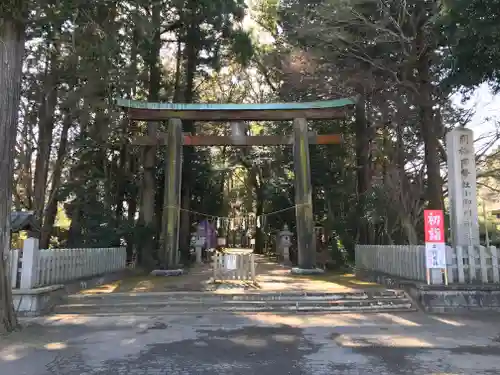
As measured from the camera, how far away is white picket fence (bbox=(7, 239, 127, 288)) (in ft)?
27.8

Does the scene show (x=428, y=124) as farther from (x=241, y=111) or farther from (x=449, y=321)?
(x=449, y=321)

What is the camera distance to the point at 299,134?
15.4 metres

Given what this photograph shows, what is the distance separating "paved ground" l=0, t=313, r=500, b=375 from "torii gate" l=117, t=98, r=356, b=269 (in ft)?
21.1

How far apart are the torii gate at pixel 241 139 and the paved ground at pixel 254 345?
6431 mm

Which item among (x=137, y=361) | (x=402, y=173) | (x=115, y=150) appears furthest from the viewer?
(x=115, y=150)

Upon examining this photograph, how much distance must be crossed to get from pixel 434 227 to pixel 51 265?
25.4 ft

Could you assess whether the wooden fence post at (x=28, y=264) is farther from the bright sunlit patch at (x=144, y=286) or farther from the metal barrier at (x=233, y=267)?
the metal barrier at (x=233, y=267)

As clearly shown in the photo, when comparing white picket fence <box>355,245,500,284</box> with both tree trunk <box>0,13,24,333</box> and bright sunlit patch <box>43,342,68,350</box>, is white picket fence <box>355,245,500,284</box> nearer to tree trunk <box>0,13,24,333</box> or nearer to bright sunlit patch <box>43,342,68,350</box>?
bright sunlit patch <box>43,342,68,350</box>

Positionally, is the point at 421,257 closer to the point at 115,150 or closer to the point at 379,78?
the point at 379,78

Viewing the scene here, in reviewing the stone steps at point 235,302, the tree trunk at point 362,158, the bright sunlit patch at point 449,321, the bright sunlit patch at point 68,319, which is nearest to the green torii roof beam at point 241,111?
the tree trunk at point 362,158

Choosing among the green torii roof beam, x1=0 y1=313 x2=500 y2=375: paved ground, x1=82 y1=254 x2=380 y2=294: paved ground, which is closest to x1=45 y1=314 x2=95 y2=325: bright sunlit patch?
x1=0 y1=313 x2=500 y2=375: paved ground

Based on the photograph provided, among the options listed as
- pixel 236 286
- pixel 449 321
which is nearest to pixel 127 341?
pixel 236 286

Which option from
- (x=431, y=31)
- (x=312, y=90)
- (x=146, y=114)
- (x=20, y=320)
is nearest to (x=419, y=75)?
(x=431, y=31)

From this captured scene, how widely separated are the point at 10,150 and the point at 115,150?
12.7 metres
